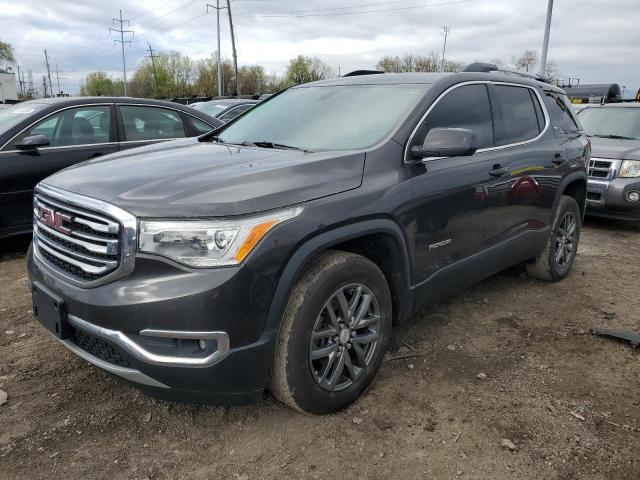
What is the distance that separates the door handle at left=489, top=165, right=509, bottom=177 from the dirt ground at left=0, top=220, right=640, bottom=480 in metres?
1.14

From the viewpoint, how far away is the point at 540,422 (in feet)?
8.93

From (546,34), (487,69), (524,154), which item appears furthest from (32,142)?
(546,34)

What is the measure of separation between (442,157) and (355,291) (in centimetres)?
104

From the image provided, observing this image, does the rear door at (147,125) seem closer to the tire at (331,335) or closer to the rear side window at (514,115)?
the rear side window at (514,115)

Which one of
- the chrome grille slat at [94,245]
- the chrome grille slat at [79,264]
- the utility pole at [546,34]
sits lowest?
the chrome grille slat at [79,264]

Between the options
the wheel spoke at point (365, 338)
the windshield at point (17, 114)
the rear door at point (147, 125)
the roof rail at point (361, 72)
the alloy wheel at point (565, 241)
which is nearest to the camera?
the wheel spoke at point (365, 338)

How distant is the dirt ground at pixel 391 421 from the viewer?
93.9 inches

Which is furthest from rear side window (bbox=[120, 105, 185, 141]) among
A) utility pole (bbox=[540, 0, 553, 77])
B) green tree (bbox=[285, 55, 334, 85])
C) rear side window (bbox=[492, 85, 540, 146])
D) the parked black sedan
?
green tree (bbox=[285, 55, 334, 85])

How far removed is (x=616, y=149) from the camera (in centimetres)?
727

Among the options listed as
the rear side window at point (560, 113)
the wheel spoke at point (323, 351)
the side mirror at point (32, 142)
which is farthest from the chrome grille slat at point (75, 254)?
the rear side window at point (560, 113)

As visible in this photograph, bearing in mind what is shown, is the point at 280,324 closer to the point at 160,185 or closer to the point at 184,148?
the point at 160,185

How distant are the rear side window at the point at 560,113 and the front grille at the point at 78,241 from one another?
382 cm

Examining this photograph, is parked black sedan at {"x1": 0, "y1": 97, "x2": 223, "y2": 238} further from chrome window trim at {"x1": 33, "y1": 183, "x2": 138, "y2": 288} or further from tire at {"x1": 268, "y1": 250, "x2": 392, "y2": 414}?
tire at {"x1": 268, "y1": 250, "x2": 392, "y2": 414}

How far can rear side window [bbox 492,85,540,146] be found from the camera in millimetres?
3865
